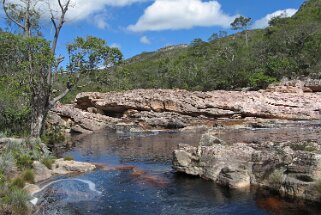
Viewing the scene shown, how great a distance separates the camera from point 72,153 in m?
35.6

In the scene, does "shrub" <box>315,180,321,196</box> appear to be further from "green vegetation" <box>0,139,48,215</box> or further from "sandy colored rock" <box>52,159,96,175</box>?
"sandy colored rock" <box>52,159,96,175</box>

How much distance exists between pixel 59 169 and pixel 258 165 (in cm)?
1249

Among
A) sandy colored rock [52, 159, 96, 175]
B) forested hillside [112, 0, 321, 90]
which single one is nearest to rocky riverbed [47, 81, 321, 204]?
sandy colored rock [52, 159, 96, 175]

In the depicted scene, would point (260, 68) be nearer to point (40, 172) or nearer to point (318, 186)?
point (40, 172)

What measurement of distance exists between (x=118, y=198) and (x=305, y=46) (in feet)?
246

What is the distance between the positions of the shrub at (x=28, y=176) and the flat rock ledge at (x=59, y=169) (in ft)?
1.29

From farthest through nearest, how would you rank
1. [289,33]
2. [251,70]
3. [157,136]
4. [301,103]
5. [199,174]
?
1. [289,33]
2. [251,70]
3. [301,103]
4. [157,136]
5. [199,174]

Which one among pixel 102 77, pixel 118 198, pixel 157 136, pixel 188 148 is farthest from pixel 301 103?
pixel 118 198

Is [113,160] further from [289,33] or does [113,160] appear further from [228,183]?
[289,33]

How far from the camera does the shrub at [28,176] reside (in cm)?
2191

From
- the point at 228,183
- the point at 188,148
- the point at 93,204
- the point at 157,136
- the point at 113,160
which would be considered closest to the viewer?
the point at 93,204

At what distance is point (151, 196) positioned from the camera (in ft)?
65.9

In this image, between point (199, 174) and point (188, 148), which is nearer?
point (199, 174)

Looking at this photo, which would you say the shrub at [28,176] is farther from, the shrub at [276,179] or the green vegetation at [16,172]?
the shrub at [276,179]
